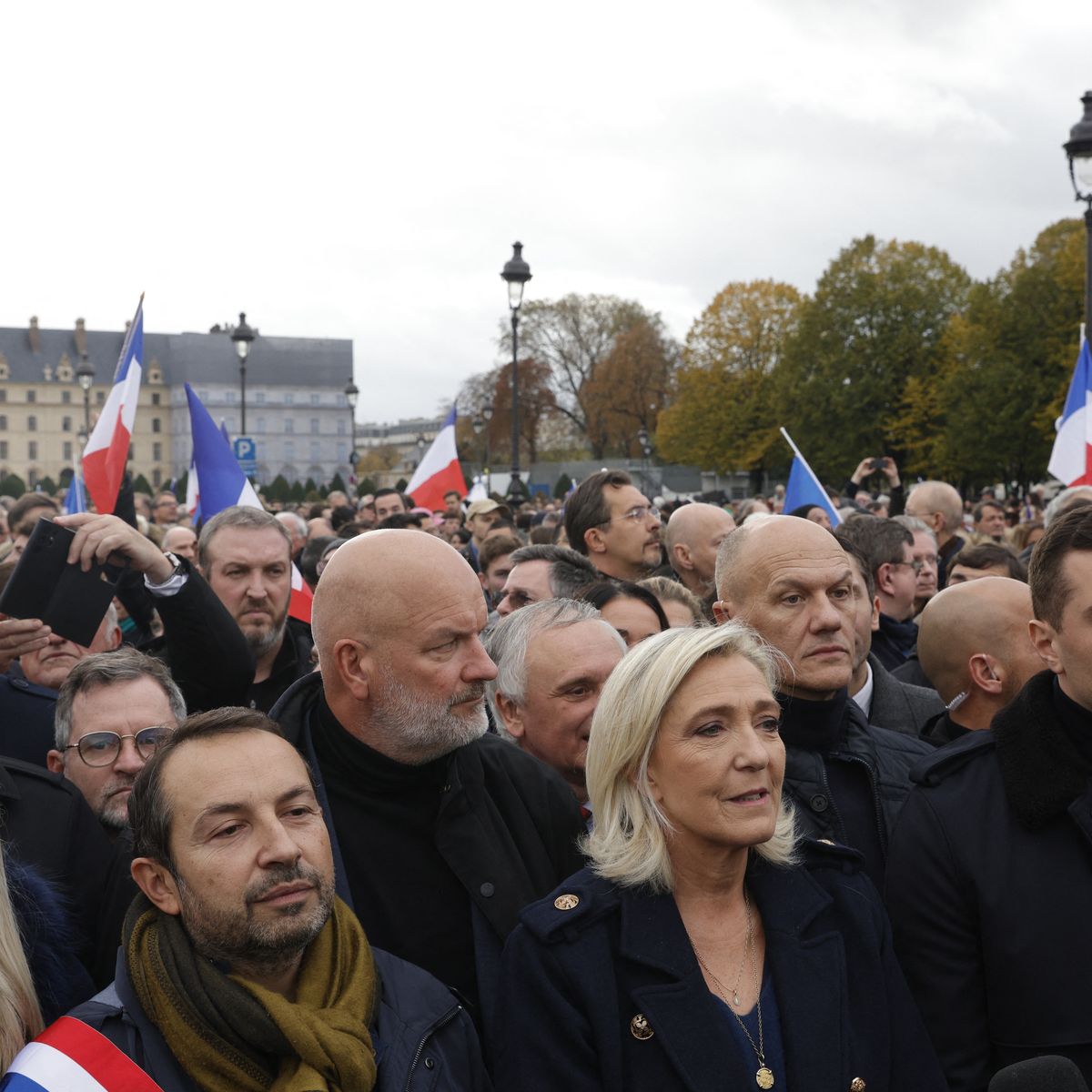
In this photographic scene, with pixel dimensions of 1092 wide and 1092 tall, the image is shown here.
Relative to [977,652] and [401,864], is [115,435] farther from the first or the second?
[977,652]

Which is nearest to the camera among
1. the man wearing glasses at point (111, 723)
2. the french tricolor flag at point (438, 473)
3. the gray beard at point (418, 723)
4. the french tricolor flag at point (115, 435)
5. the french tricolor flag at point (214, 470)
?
the gray beard at point (418, 723)

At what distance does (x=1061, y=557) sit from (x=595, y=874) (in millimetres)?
1233

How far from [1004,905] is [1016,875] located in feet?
0.22

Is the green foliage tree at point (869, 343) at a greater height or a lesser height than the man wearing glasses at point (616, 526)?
greater

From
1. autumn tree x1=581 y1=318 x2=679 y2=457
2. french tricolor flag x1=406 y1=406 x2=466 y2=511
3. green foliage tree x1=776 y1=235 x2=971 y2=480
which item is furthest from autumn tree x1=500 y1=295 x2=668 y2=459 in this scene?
french tricolor flag x1=406 y1=406 x2=466 y2=511

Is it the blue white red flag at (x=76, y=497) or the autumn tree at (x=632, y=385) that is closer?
the blue white red flag at (x=76, y=497)

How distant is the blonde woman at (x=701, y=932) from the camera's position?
→ 2.60 m

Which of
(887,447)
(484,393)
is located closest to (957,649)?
(887,447)

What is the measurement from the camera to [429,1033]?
2.72 meters

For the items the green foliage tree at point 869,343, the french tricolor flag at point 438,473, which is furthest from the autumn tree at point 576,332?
the french tricolor flag at point 438,473

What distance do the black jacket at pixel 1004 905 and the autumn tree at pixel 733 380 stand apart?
57997 millimetres

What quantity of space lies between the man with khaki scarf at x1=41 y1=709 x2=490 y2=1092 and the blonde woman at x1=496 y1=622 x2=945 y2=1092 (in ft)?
0.79

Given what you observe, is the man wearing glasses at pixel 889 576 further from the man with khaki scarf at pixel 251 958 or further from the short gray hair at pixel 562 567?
the man with khaki scarf at pixel 251 958

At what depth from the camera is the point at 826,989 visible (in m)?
2.68
